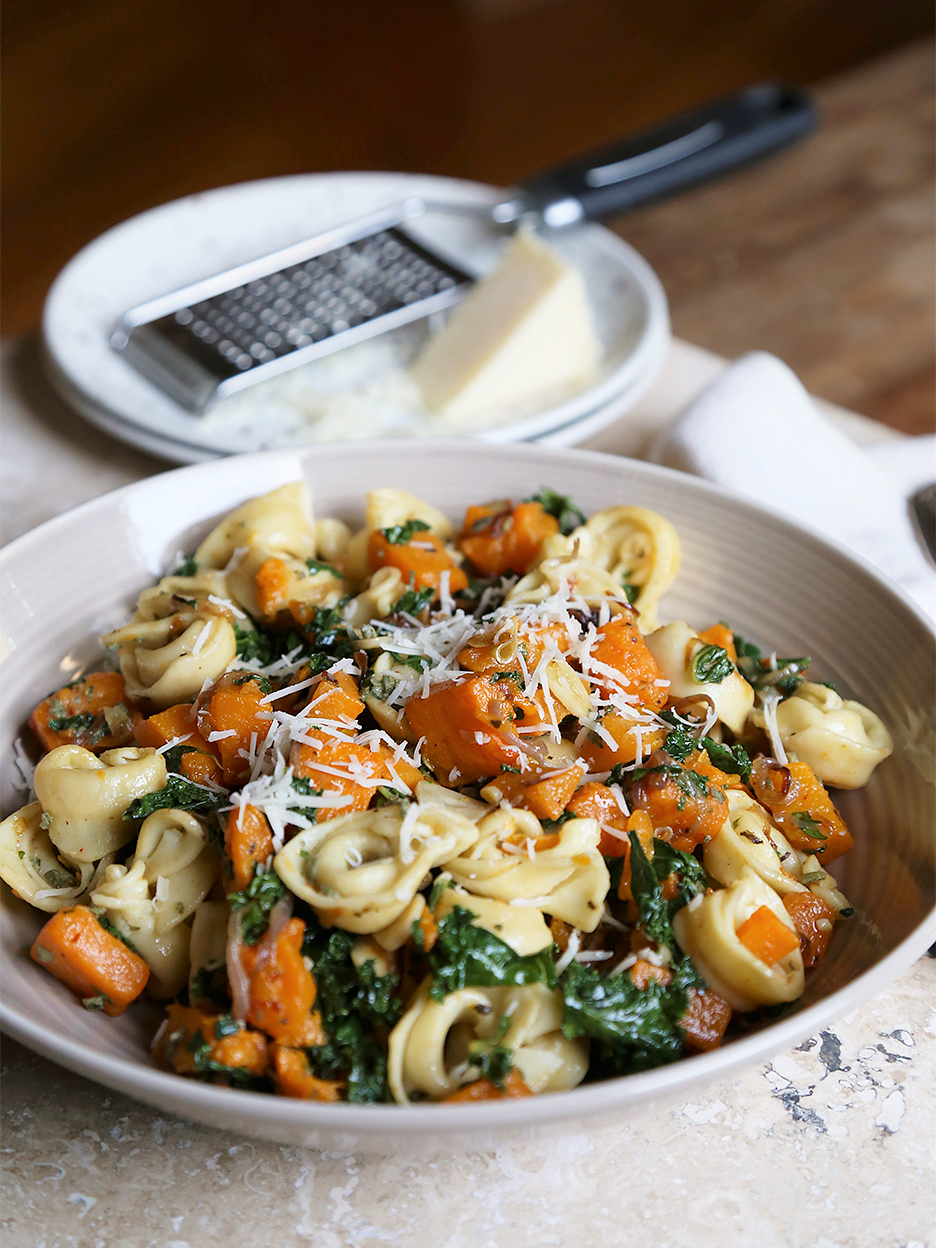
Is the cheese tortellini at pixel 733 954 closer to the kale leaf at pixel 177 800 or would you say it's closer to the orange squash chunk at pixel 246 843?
the orange squash chunk at pixel 246 843

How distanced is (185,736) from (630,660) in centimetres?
82

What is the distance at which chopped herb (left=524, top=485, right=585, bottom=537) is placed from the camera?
259 cm

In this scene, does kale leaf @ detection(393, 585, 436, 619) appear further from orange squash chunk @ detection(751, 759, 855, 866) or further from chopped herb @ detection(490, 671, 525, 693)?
orange squash chunk @ detection(751, 759, 855, 866)

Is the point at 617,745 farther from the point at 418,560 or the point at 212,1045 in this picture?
the point at 212,1045

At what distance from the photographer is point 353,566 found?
2.56 m

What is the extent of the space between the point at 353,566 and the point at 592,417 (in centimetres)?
98

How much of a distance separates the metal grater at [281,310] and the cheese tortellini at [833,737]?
1.83m

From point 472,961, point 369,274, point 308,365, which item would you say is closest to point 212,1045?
point 472,961

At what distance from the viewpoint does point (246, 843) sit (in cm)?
173

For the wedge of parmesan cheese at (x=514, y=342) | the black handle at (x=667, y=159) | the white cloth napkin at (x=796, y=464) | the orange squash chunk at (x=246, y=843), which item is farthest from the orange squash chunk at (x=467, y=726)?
the black handle at (x=667, y=159)

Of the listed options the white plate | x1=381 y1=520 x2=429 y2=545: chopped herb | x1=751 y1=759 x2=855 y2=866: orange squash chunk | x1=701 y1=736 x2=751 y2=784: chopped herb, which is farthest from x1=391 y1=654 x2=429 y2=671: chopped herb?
the white plate

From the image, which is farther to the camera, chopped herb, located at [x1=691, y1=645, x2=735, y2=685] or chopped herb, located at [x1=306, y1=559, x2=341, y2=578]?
chopped herb, located at [x1=306, y1=559, x2=341, y2=578]

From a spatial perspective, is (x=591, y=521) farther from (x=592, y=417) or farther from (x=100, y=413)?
(x=100, y=413)

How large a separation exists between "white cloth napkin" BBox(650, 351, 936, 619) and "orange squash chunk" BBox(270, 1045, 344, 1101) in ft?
5.89
